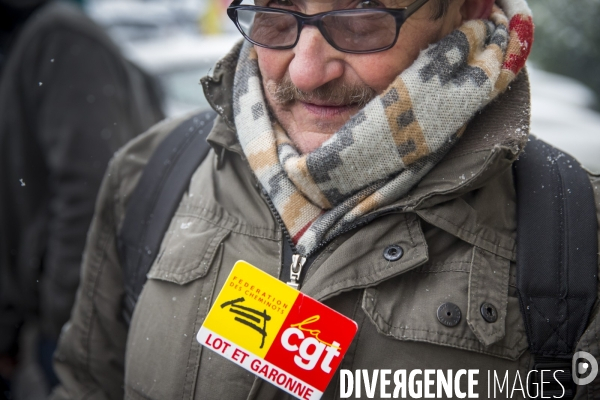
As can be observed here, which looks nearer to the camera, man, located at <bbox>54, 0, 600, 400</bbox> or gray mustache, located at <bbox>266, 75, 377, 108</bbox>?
man, located at <bbox>54, 0, 600, 400</bbox>

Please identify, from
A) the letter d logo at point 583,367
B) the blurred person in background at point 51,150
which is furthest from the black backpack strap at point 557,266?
the blurred person in background at point 51,150

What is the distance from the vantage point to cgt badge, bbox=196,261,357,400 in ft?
4.68

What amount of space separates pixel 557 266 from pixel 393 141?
473 millimetres

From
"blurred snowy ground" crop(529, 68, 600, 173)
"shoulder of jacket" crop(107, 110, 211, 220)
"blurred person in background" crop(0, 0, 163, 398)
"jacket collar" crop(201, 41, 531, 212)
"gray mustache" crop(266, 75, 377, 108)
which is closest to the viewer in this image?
"jacket collar" crop(201, 41, 531, 212)

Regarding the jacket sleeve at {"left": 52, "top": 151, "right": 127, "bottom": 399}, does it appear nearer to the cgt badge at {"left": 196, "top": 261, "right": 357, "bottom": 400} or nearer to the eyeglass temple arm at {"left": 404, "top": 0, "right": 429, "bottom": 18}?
the cgt badge at {"left": 196, "top": 261, "right": 357, "bottom": 400}

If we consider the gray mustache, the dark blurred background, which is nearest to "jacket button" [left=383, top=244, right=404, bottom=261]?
the gray mustache

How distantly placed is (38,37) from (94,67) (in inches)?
11.1

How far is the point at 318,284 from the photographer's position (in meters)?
1.49

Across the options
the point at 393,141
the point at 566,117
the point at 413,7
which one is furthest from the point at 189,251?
the point at 566,117

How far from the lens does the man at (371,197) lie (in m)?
1.44

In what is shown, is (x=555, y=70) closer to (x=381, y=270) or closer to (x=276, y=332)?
(x=381, y=270)

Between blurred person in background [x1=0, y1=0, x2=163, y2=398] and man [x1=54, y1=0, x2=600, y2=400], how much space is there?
1.16 metres

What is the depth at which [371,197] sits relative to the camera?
1535mm

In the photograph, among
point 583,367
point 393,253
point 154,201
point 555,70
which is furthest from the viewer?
point 555,70
